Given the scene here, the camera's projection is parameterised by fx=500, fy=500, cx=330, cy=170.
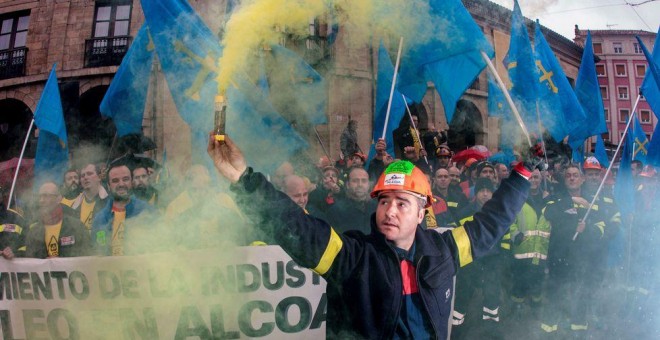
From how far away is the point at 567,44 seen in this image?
11297 millimetres

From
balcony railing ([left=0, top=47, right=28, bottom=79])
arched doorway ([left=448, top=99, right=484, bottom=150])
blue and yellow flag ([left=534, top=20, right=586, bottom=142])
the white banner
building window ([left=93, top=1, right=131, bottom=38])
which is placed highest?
building window ([left=93, top=1, right=131, bottom=38])

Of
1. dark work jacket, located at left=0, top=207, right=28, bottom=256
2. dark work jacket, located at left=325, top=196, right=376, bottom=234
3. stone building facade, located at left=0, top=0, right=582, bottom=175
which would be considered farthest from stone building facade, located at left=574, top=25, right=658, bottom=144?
dark work jacket, located at left=0, top=207, right=28, bottom=256

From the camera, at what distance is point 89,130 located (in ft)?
39.9

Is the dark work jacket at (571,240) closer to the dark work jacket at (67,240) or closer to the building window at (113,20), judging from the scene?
the dark work jacket at (67,240)

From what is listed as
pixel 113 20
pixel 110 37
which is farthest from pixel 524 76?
pixel 113 20

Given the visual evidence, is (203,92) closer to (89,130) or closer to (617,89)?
(89,130)

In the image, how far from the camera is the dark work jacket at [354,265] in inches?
79.5

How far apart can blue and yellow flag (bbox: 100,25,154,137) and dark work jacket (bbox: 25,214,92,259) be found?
160cm

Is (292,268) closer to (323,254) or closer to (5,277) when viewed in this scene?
(323,254)

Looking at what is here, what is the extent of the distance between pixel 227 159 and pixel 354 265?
694 mm

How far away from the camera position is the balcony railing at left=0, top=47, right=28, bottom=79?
1554cm

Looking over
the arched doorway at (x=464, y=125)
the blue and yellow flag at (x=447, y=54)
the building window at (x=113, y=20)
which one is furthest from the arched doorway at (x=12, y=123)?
the blue and yellow flag at (x=447, y=54)

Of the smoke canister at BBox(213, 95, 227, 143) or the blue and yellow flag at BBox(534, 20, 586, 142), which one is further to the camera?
the blue and yellow flag at BBox(534, 20, 586, 142)

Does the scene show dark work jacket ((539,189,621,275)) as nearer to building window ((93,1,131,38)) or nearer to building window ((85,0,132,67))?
building window ((85,0,132,67))
